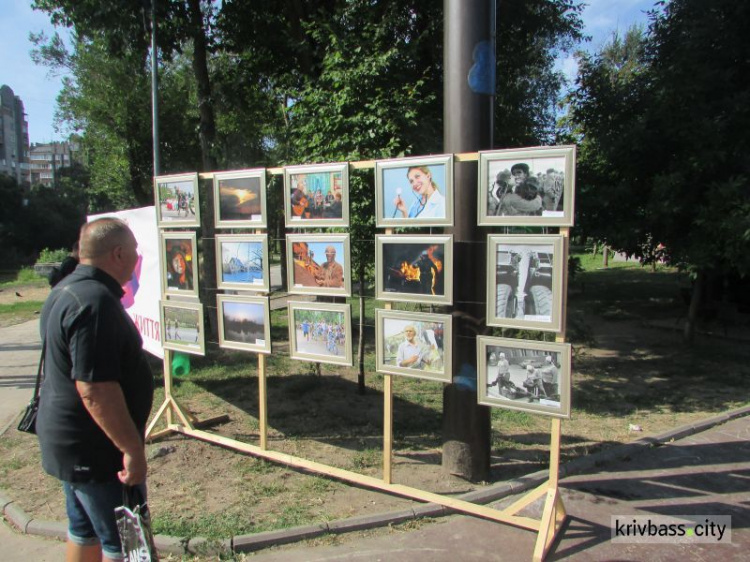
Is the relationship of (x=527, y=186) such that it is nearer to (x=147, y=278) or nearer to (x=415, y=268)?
(x=415, y=268)

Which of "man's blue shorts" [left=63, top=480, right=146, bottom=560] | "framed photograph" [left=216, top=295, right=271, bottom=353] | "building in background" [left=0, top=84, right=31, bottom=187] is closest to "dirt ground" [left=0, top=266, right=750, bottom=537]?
"framed photograph" [left=216, top=295, right=271, bottom=353]

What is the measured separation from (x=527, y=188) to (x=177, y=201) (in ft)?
11.4

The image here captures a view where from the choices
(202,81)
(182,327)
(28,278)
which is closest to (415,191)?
(182,327)

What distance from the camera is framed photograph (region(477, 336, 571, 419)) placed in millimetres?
3330

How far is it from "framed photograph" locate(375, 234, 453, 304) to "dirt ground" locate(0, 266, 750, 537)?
163 cm

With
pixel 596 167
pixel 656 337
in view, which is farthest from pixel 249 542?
pixel 656 337

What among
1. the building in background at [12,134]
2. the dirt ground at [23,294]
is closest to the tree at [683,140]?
the dirt ground at [23,294]

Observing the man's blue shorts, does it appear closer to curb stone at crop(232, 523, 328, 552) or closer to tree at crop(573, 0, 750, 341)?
curb stone at crop(232, 523, 328, 552)

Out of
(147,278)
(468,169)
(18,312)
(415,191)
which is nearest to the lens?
(415,191)

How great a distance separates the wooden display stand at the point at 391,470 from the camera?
11.2 feet

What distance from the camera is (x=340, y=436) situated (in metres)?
5.43

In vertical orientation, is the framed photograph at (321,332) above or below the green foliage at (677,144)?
below

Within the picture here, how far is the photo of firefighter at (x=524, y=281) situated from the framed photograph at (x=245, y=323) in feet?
6.85

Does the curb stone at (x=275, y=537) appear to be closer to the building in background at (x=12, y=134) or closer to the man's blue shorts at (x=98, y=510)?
the man's blue shorts at (x=98, y=510)
